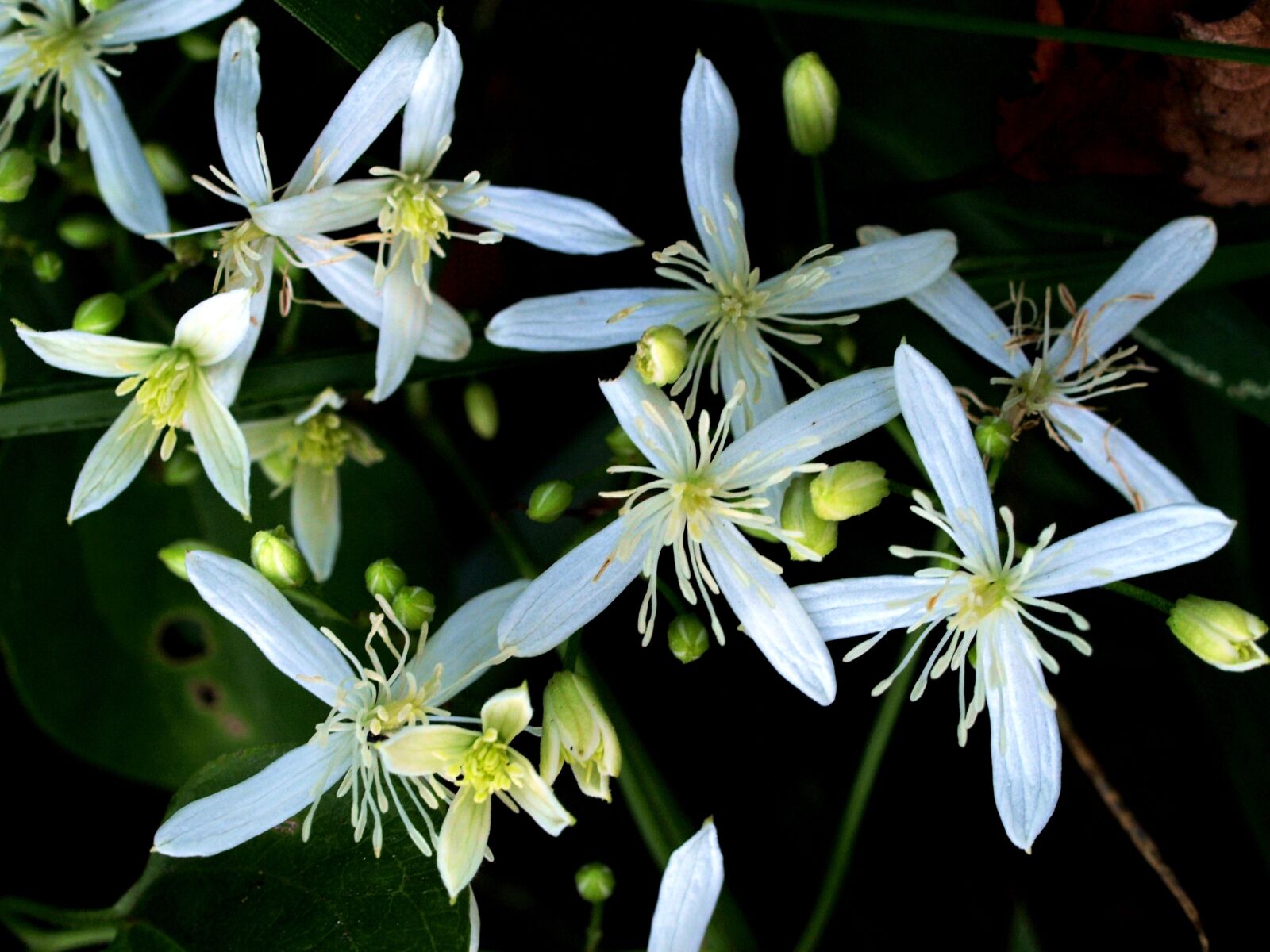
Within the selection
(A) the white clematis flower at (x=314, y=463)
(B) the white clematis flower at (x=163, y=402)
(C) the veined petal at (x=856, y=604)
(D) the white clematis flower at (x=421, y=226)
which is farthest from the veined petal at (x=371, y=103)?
(C) the veined petal at (x=856, y=604)

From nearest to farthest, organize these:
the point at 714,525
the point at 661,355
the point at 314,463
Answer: the point at 661,355 → the point at 714,525 → the point at 314,463

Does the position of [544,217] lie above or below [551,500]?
above

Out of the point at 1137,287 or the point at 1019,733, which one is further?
the point at 1137,287

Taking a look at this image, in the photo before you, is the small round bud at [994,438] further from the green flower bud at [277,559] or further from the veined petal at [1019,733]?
the green flower bud at [277,559]

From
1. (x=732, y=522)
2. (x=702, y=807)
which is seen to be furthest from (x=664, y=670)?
(x=732, y=522)

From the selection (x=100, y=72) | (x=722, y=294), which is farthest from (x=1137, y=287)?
(x=100, y=72)

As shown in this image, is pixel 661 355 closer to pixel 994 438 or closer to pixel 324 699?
pixel 994 438

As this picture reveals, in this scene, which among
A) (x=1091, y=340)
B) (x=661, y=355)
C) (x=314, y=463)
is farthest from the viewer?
(x=314, y=463)
